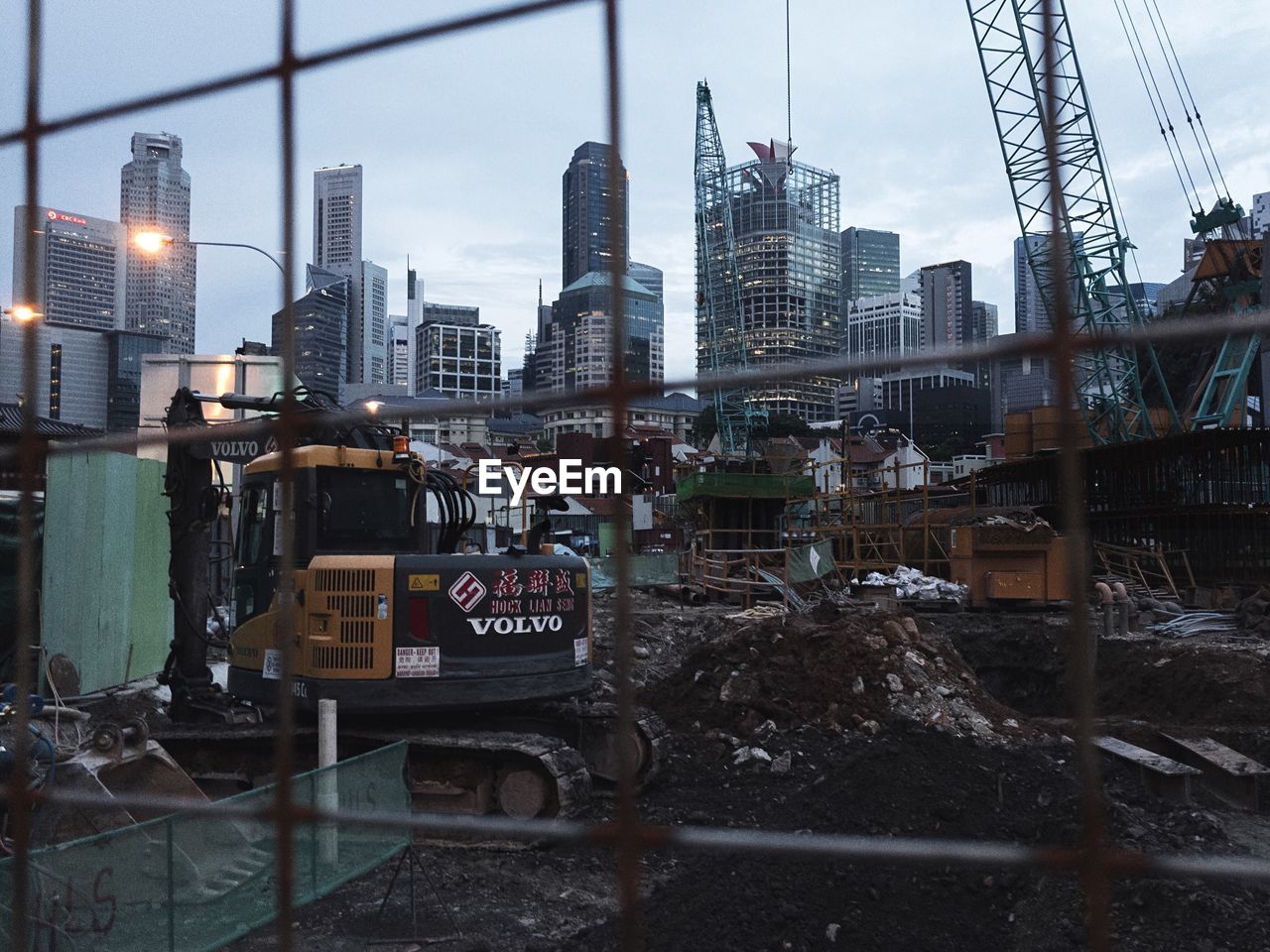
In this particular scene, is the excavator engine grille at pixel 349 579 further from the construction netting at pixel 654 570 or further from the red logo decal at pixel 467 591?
the construction netting at pixel 654 570

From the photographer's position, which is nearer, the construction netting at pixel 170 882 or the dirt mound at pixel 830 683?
the construction netting at pixel 170 882

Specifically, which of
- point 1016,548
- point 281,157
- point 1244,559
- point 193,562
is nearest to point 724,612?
point 1016,548

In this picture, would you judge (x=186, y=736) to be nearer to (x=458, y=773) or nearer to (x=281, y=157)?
(x=458, y=773)

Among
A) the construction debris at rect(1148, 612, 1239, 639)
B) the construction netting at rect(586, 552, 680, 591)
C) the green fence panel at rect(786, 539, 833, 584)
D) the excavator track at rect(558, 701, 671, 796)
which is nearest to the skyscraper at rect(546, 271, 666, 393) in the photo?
the excavator track at rect(558, 701, 671, 796)

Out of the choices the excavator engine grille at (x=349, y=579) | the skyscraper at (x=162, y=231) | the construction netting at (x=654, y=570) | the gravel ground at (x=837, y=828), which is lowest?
the gravel ground at (x=837, y=828)

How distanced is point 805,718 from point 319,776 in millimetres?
6548

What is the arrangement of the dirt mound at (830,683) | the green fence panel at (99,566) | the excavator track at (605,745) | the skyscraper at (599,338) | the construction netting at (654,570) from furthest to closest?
1. the construction netting at (654,570)
2. the green fence panel at (99,566)
3. the dirt mound at (830,683)
4. the excavator track at (605,745)
5. the skyscraper at (599,338)

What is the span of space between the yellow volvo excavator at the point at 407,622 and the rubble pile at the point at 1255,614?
556 inches

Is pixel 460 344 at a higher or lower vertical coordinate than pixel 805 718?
higher

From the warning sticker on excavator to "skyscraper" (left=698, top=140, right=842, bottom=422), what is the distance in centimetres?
928

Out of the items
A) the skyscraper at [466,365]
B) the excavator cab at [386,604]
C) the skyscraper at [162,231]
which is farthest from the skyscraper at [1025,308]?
the excavator cab at [386,604]

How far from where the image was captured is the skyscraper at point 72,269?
238cm

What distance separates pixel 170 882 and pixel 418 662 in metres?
3.17

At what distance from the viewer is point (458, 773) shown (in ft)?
26.1
